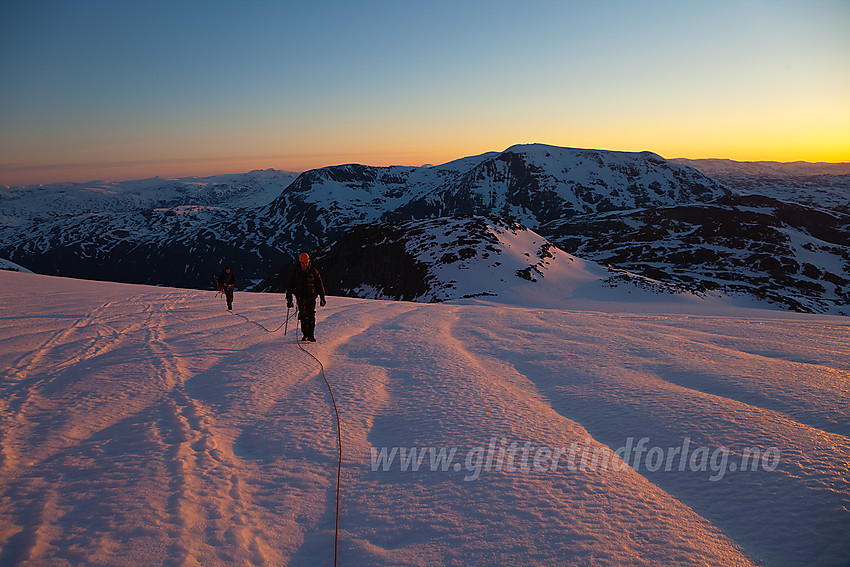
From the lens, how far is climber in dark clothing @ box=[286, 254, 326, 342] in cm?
966

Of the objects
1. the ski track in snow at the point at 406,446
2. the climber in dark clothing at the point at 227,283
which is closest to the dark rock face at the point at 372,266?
the climber in dark clothing at the point at 227,283

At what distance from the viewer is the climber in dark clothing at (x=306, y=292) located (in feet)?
31.7

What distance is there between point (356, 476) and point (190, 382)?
3.96 metres

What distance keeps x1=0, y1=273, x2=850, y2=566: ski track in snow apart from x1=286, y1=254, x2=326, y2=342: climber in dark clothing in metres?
1.20

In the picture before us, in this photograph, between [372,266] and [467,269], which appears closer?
[467,269]

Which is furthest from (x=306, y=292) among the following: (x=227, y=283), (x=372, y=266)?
(x=372, y=266)

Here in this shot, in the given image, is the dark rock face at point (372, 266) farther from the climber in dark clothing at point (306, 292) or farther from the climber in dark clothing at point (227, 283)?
the climber in dark clothing at point (306, 292)

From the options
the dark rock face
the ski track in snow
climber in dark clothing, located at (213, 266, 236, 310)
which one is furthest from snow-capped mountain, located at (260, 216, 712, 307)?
the ski track in snow

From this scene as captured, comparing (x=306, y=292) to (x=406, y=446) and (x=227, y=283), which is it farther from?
(x=227, y=283)

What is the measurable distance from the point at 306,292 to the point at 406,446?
6156 mm

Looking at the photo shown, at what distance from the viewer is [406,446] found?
15.0ft

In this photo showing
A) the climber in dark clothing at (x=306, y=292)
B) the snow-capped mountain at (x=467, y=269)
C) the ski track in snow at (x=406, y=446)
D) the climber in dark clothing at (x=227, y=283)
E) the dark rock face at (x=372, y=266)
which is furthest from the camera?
the dark rock face at (x=372, y=266)

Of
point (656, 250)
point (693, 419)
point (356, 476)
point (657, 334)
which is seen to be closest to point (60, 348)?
point (356, 476)

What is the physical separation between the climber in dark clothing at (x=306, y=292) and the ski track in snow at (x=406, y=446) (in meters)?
1.20
